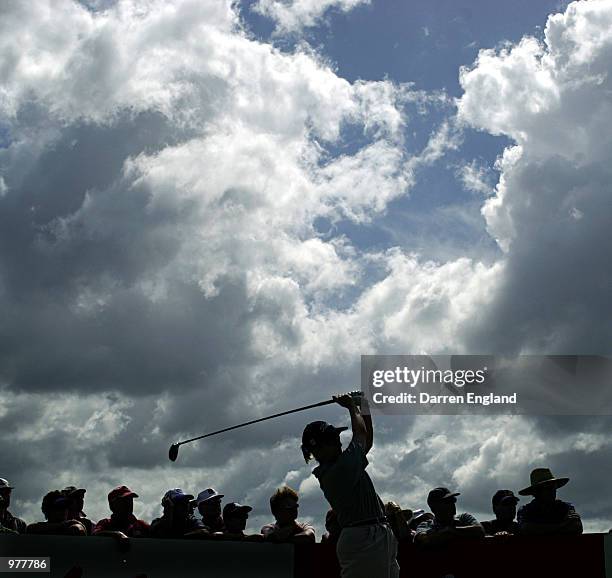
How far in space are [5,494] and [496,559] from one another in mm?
5688

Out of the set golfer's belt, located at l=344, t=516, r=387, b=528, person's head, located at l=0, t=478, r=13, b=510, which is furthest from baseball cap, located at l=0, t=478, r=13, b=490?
golfer's belt, located at l=344, t=516, r=387, b=528

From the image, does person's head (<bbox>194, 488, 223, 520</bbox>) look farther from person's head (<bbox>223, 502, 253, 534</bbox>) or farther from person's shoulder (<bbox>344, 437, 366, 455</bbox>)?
person's shoulder (<bbox>344, 437, 366, 455</bbox>)

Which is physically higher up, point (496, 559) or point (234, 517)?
point (234, 517)

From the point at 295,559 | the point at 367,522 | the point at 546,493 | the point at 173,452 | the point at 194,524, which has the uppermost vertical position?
the point at 173,452

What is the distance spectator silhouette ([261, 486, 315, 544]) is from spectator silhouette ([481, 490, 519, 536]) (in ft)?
7.42

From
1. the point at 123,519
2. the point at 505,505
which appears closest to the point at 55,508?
the point at 123,519

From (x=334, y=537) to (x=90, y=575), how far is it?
288 cm

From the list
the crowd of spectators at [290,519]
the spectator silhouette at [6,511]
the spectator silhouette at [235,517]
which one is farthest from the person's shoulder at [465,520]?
the spectator silhouette at [6,511]

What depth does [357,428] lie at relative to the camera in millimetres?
7293

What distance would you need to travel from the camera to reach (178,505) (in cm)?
975

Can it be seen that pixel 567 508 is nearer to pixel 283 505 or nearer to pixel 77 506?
pixel 283 505

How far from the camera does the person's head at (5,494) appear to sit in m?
9.77

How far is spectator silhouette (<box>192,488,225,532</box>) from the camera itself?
10461mm

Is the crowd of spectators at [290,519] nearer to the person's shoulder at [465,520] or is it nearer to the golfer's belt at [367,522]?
the person's shoulder at [465,520]
